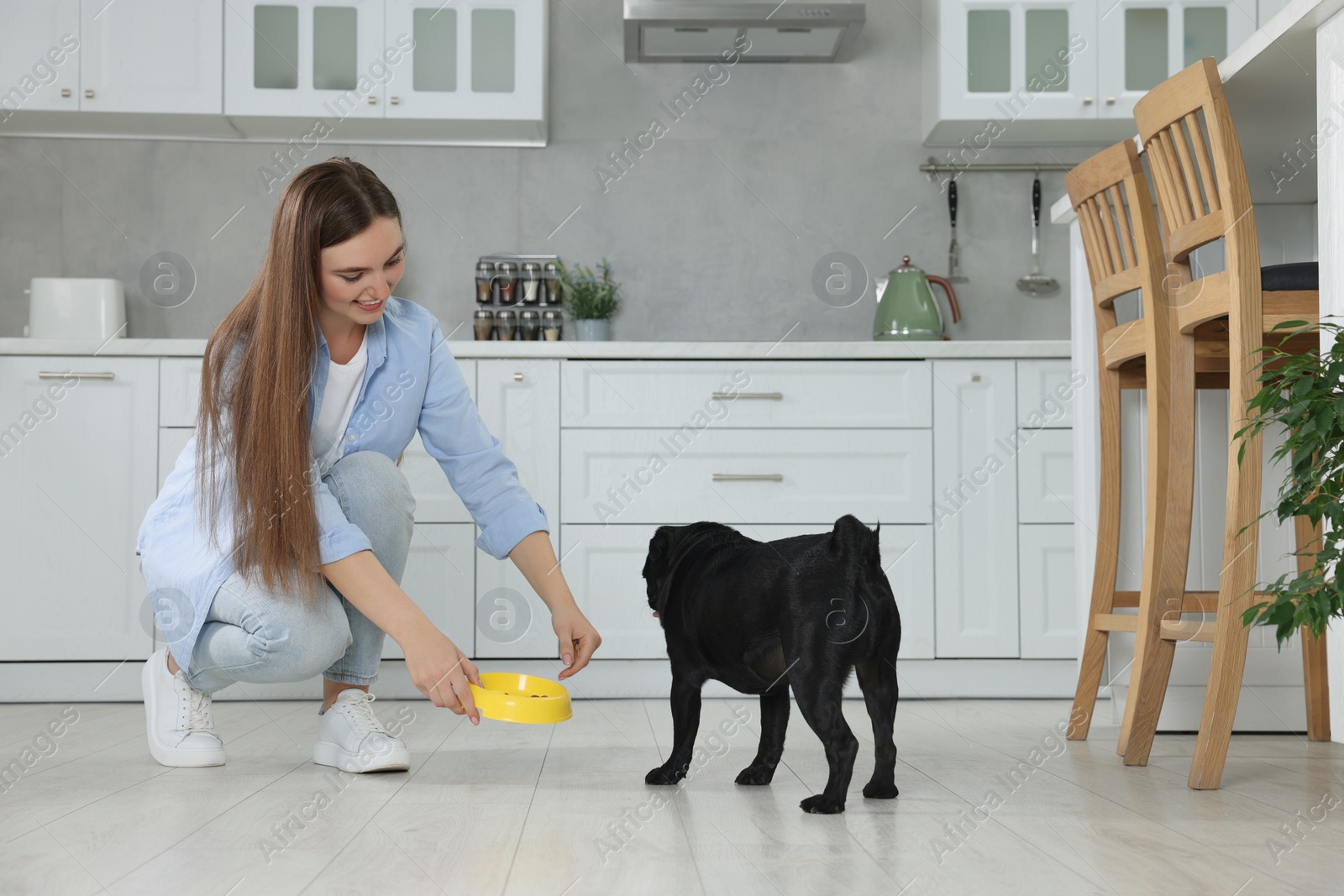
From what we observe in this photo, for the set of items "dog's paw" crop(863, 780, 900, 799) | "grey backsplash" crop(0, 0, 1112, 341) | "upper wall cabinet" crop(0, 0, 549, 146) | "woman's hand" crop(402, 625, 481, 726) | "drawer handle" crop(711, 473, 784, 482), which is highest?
"upper wall cabinet" crop(0, 0, 549, 146)

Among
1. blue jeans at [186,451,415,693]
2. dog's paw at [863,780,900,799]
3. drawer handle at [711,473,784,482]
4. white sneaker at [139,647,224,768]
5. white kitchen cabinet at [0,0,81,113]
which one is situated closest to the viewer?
dog's paw at [863,780,900,799]

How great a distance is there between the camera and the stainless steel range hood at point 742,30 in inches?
112

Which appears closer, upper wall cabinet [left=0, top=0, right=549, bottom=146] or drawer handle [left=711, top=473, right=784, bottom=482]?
drawer handle [left=711, top=473, right=784, bottom=482]

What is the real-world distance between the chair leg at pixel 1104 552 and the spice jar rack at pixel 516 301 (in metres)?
1.47

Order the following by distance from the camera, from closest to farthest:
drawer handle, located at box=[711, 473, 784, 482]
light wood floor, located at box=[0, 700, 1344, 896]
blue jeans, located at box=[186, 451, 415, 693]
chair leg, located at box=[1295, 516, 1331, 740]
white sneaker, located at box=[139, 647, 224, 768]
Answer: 1. light wood floor, located at box=[0, 700, 1344, 896]
2. blue jeans, located at box=[186, 451, 415, 693]
3. white sneaker, located at box=[139, 647, 224, 768]
4. chair leg, located at box=[1295, 516, 1331, 740]
5. drawer handle, located at box=[711, 473, 784, 482]

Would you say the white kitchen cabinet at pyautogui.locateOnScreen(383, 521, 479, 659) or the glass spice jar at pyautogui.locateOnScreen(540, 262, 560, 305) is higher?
the glass spice jar at pyautogui.locateOnScreen(540, 262, 560, 305)

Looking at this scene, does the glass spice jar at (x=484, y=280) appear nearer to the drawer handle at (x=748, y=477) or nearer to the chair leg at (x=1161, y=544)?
the drawer handle at (x=748, y=477)

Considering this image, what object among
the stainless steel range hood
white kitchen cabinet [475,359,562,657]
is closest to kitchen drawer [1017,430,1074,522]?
white kitchen cabinet [475,359,562,657]

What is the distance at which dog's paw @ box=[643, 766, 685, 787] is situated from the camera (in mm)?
1435

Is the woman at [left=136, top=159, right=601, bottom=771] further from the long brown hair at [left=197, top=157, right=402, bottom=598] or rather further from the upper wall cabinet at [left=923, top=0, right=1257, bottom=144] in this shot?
the upper wall cabinet at [left=923, top=0, right=1257, bottom=144]

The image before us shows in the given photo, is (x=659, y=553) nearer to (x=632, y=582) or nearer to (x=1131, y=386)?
(x=1131, y=386)

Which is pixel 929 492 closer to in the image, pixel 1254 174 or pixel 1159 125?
pixel 1254 174

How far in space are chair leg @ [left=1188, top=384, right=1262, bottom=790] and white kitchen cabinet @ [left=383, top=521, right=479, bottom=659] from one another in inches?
61.8

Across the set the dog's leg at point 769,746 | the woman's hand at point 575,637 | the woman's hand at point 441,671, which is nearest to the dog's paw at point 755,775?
the dog's leg at point 769,746
